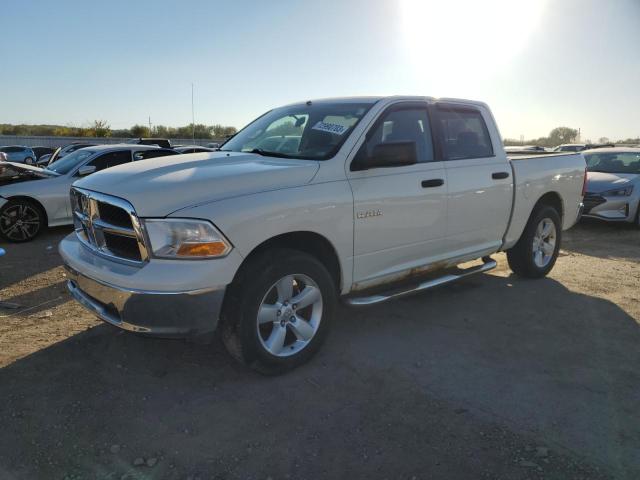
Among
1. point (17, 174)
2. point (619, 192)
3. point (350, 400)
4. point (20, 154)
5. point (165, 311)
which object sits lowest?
point (350, 400)

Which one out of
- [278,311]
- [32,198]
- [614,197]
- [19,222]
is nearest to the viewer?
[278,311]

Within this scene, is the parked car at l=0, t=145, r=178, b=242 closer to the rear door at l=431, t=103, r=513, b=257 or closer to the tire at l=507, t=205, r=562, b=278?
the rear door at l=431, t=103, r=513, b=257

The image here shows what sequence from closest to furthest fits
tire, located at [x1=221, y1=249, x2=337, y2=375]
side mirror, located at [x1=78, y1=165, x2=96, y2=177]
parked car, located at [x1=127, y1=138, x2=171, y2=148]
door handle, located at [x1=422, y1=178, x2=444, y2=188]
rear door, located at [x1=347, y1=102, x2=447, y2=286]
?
tire, located at [x1=221, y1=249, x2=337, y2=375] → rear door, located at [x1=347, y1=102, x2=447, y2=286] → door handle, located at [x1=422, y1=178, x2=444, y2=188] → side mirror, located at [x1=78, y1=165, x2=96, y2=177] → parked car, located at [x1=127, y1=138, x2=171, y2=148]

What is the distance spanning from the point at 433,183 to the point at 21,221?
679 centimetres

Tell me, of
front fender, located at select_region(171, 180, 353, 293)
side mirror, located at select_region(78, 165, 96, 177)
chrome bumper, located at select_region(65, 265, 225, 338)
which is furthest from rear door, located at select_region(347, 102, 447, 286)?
side mirror, located at select_region(78, 165, 96, 177)

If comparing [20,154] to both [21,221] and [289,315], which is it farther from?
[289,315]

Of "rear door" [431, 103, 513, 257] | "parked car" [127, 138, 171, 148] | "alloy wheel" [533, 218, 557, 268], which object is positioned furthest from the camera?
"parked car" [127, 138, 171, 148]

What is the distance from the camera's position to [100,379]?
3545mm

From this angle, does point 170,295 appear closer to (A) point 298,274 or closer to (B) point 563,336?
(A) point 298,274

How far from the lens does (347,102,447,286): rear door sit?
3.89 meters

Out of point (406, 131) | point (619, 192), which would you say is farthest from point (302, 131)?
point (619, 192)

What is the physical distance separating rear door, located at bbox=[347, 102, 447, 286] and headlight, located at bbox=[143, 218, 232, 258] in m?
1.22

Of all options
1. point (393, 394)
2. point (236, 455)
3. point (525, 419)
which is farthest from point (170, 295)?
point (525, 419)

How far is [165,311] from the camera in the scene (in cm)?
304
